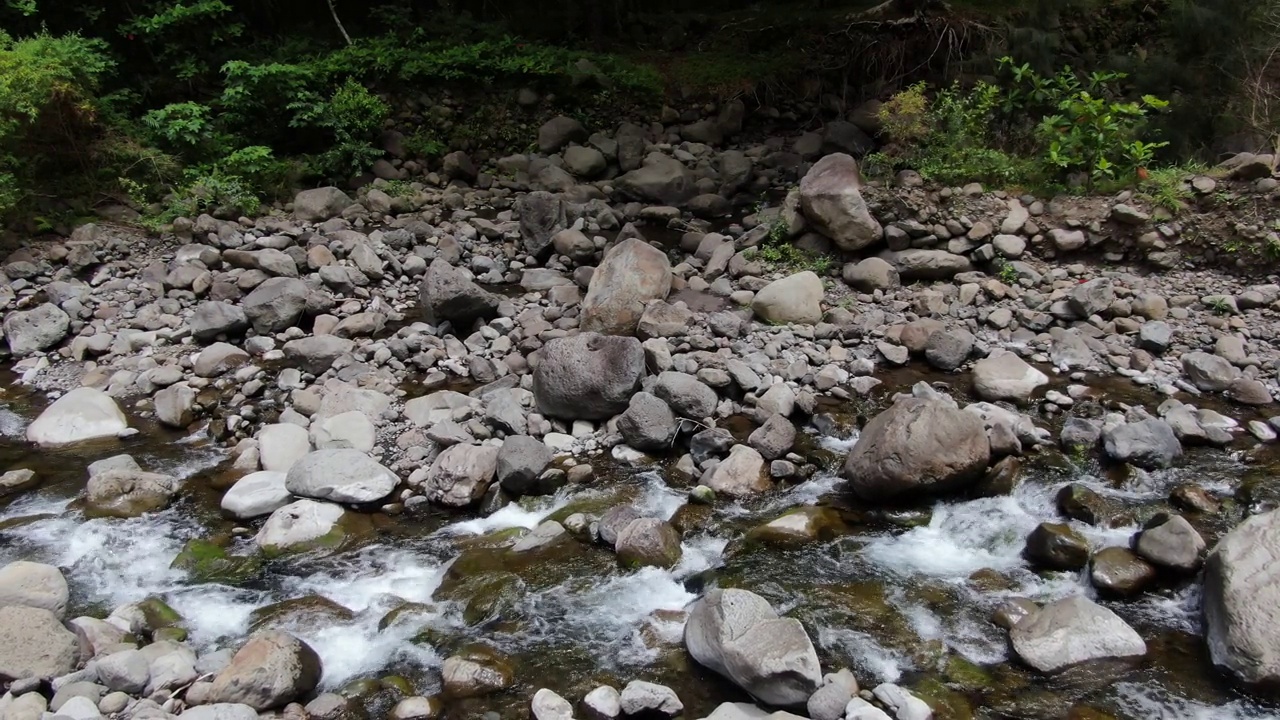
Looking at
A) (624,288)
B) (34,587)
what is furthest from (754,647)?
(624,288)

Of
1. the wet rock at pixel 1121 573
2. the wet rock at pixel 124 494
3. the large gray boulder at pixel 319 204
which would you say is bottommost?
the wet rock at pixel 1121 573

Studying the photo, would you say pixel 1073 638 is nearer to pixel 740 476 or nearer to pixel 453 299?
pixel 740 476

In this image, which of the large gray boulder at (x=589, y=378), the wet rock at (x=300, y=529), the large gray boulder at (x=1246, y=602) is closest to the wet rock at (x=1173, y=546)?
the large gray boulder at (x=1246, y=602)

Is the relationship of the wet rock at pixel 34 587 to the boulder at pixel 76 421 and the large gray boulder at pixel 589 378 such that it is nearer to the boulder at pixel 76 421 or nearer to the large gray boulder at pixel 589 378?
the boulder at pixel 76 421

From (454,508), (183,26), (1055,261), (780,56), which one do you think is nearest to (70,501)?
(454,508)

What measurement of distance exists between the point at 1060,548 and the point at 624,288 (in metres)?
5.09

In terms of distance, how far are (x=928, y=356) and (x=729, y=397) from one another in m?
2.13

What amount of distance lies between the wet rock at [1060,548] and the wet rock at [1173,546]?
13.5 inches

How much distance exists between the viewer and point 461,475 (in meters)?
6.53

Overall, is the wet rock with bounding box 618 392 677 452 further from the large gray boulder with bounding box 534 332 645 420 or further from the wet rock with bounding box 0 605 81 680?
the wet rock with bounding box 0 605 81 680

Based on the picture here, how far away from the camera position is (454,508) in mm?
6500

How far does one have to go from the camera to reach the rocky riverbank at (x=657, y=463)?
4711 mm

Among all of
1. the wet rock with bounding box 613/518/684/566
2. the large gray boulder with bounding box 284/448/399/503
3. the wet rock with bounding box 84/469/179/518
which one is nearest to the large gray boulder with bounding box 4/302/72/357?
the wet rock with bounding box 84/469/179/518

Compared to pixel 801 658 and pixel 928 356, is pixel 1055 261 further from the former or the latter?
pixel 801 658
